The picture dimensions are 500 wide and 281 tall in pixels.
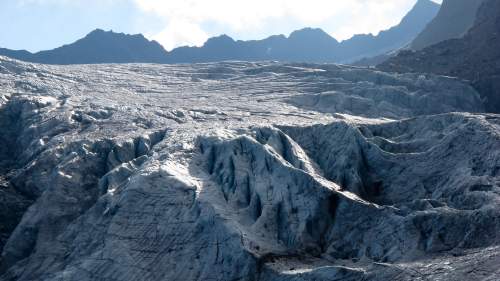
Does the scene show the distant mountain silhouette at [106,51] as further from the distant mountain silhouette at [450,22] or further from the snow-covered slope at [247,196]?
the snow-covered slope at [247,196]

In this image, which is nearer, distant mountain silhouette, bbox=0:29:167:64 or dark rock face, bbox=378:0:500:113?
dark rock face, bbox=378:0:500:113

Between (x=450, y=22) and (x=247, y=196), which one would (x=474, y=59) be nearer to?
(x=450, y=22)

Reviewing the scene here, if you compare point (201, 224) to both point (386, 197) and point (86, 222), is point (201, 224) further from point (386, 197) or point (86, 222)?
point (386, 197)

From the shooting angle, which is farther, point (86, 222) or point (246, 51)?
point (246, 51)

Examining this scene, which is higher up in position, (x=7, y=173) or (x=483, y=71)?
(x=483, y=71)

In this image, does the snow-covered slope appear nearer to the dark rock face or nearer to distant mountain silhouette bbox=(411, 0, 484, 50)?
the dark rock face

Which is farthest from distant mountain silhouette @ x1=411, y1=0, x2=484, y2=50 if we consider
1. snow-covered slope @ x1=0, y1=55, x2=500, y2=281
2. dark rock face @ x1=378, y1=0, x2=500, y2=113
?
snow-covered slope @ x1=0, y1=55, x2=500, y2=281

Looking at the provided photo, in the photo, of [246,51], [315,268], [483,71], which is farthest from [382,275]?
[246,51]

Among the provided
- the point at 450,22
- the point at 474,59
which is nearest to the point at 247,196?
the point at 474,59
